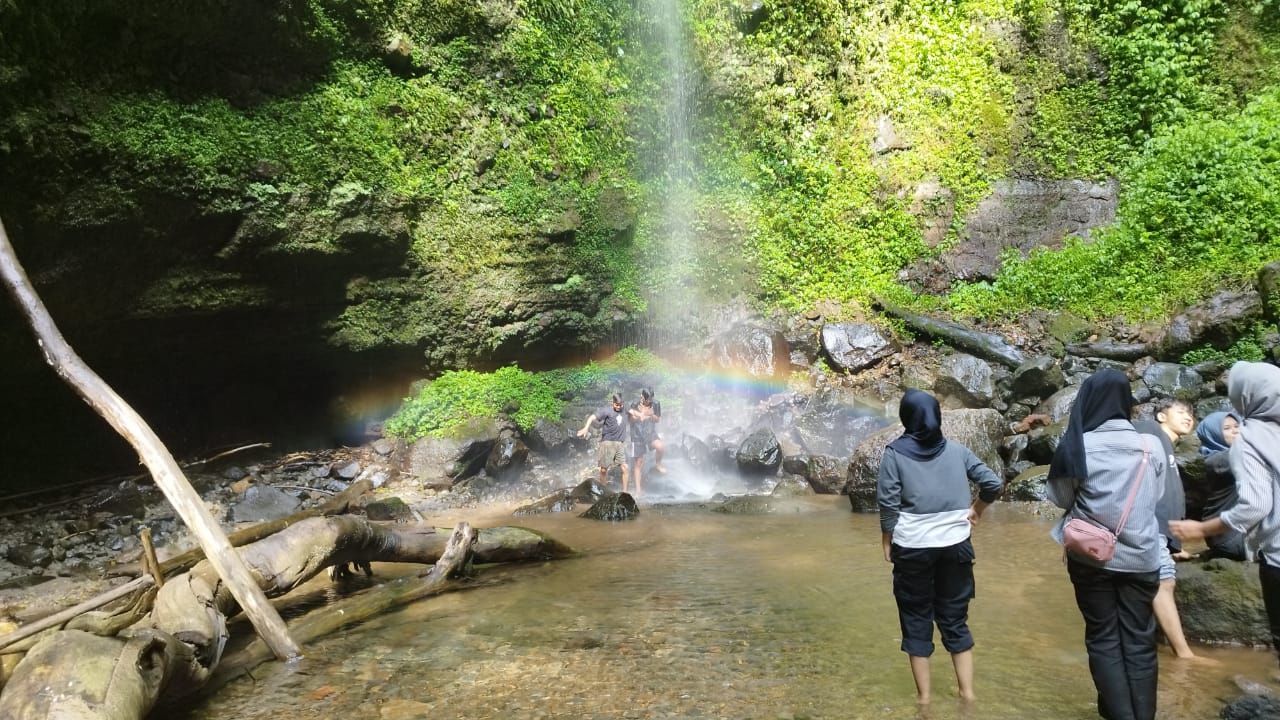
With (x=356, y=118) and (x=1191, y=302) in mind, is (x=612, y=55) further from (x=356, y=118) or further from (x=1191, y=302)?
(x=1191, y=302)

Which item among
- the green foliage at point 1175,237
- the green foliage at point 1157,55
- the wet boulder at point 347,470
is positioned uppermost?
the green foliage at point 1157,55

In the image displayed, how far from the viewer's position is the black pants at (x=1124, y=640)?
3.34 metres

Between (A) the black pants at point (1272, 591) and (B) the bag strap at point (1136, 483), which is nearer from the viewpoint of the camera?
(B) the bag strap at point (1136, 483)

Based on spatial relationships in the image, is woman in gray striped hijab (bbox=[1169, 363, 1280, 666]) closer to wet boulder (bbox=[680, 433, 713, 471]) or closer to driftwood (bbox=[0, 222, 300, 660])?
driftwood (bbox=[0, 222, 300, 660])

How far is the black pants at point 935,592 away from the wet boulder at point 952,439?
5.83 m

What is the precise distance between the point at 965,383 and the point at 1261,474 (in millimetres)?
9738

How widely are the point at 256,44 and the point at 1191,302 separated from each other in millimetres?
16457

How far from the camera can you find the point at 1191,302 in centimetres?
1274

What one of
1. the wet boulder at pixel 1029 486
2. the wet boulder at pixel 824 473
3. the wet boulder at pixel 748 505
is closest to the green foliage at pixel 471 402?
the wet boulder at pixel 748 505

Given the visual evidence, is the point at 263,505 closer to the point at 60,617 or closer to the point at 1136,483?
the point at 60,617

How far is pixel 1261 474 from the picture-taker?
342 cm

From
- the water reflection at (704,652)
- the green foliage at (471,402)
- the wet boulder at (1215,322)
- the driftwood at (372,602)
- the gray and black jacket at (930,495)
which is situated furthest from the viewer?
the green foliage at (471,402)

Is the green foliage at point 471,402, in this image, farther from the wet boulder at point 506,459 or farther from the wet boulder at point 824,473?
the wet boulder at point 824,473

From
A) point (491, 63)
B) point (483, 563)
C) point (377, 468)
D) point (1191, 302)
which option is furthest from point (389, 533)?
point (1191, 302)
